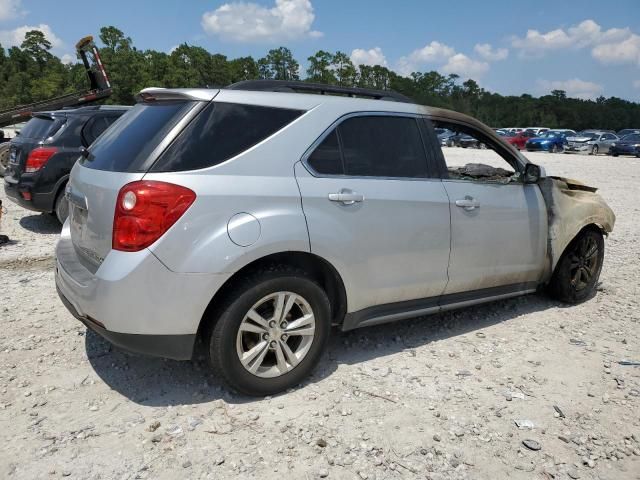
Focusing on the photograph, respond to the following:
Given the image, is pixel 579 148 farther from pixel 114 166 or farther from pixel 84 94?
pixel 114 166

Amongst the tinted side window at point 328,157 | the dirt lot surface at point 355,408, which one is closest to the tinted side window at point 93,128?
the dirt lot surface at point 355,408

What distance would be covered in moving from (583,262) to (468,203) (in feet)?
6.21

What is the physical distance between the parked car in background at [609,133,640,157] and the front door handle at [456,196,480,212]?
109 ft

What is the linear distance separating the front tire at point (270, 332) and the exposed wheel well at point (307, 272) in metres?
0.05

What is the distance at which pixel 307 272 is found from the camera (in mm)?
3201

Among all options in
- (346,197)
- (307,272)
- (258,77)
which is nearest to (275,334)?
(307,272)

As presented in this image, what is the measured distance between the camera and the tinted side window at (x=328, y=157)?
126 inches

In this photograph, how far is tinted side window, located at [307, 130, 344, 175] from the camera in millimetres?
3213

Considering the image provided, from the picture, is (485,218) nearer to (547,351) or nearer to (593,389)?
(547,351)

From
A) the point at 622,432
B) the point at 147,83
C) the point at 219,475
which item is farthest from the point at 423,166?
the point at 147,83

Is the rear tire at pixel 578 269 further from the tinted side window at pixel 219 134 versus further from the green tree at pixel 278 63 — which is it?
the green tree at pixel 278 63

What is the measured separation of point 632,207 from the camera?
35.4 feet

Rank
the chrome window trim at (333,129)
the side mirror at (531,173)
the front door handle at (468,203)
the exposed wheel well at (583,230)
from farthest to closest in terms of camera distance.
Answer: the exposed wheel well at (583,230), the side mirror at (531,173), the front door handle at (468,203), the chrome window trim at (333,129)

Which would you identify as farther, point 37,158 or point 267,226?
point 37,158
